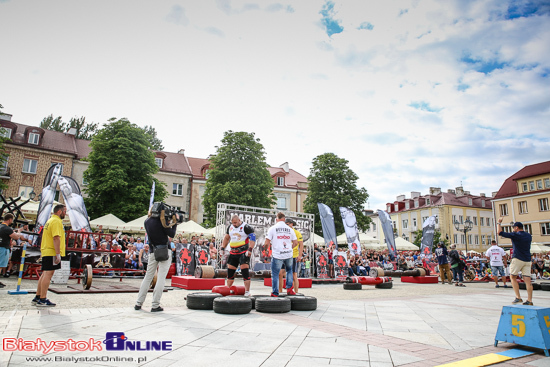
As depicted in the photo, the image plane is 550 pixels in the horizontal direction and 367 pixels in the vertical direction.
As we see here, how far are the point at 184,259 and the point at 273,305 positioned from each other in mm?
10429

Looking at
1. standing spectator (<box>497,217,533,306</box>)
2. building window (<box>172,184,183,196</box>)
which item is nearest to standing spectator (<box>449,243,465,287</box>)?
standing spectator (<box>497,217,533,306</box>)

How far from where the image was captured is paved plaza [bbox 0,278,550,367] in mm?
3354

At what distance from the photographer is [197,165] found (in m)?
48.7

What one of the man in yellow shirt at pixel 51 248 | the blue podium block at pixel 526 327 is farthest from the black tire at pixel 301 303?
the man in yellow shirt at pixel 51 248

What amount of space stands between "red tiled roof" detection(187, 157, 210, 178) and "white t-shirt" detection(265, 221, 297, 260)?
38860mm

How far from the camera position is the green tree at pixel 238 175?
35938 mm

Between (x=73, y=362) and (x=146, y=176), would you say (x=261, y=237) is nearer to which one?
(x=73, y=362)

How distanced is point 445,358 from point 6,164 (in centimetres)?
4336

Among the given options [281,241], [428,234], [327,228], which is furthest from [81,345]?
[428,234]

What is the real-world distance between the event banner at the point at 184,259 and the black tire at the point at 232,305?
33.5 ft

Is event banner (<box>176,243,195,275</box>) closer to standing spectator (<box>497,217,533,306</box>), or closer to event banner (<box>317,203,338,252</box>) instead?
event banner (<box>317,203,338,252</box>)

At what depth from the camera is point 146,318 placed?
536 cm

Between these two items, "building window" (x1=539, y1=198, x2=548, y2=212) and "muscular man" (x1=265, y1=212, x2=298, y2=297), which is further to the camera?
"building window" (x1=539, y1=198, x2=548, y2=212)

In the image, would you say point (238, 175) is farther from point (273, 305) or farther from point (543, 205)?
point (543, 205)
